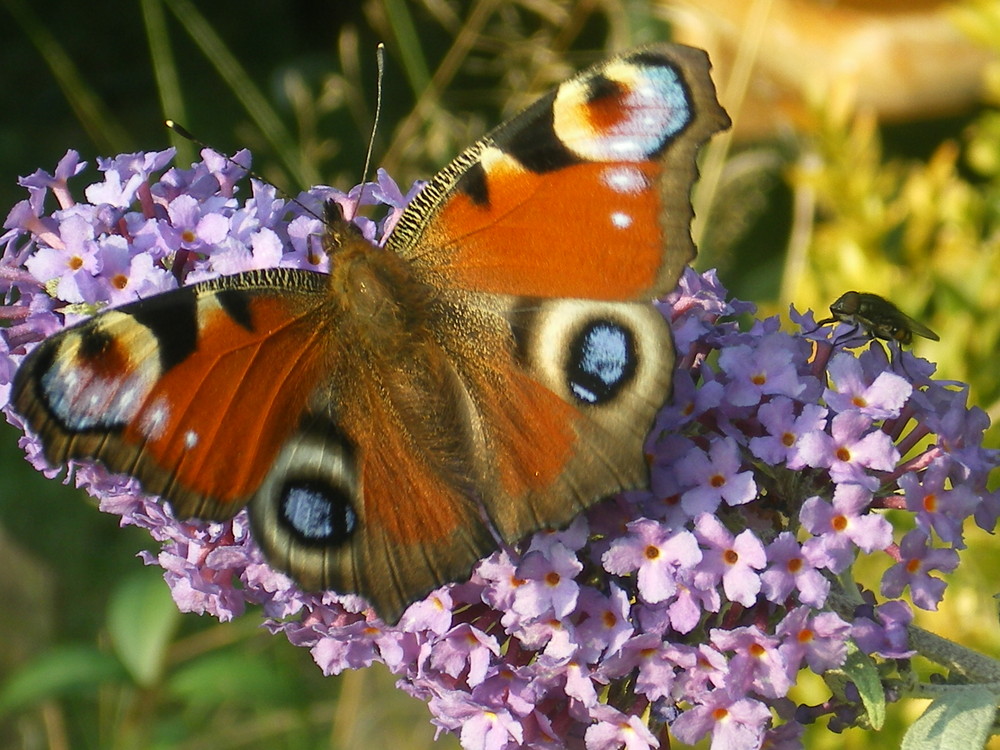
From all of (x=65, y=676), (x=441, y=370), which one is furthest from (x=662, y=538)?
(x=65, y=676)

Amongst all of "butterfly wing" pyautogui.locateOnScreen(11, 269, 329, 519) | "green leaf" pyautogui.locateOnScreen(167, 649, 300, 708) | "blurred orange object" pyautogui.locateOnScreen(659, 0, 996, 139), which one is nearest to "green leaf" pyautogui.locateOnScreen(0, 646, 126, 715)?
"green leaf" pyautogui.locateOnScreen(167, 649, 300, 708)

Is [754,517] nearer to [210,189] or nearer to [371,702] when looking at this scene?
[210,189]

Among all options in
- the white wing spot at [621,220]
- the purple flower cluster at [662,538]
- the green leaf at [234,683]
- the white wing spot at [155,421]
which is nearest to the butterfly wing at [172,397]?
the white wing spot at [155,421]

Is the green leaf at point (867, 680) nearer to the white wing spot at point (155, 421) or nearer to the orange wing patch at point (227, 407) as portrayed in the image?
the orange wing patch at point (227, 407)

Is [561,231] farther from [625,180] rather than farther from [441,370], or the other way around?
[441,370]

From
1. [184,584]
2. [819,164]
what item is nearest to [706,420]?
[184,584]
